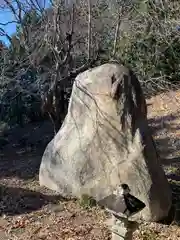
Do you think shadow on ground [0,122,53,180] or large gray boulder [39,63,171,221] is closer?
large gray boulder [39,63,171,221]

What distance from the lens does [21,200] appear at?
570 centimetres

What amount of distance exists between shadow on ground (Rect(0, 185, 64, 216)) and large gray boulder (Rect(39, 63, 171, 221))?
0.30 m

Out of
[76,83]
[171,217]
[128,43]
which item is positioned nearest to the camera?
[171,217]

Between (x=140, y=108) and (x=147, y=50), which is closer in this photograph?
(x=140, y=108)

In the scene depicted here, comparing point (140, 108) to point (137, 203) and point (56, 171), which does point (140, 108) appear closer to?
point (56, 171)

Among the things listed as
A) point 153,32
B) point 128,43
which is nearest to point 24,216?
point 153,32

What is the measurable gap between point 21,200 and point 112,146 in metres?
1.49

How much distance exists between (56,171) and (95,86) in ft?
4.65

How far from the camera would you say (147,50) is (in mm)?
11648

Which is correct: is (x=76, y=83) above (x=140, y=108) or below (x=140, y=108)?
above

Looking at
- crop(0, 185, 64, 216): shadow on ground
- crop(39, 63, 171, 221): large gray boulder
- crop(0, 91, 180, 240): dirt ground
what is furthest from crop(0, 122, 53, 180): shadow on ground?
crop(39, 63, 171, 221): large gray boulder

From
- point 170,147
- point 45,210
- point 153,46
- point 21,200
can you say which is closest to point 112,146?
point 45,210

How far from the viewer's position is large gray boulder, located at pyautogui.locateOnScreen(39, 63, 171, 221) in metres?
5.16

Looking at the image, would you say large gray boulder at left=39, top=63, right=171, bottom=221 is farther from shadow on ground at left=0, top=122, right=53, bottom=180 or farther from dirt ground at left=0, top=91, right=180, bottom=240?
shadow on ground at left=0, top=122, right=53, bottom=180
